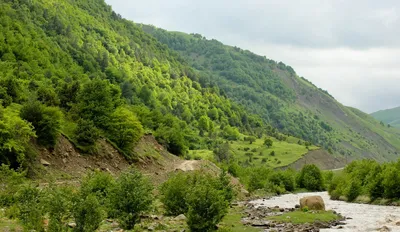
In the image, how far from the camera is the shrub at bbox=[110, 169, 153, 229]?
3794 cm

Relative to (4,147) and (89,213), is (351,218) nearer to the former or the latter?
(89,213)

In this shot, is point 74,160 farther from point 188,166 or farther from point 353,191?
point 353,191

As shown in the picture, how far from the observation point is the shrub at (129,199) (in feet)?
124

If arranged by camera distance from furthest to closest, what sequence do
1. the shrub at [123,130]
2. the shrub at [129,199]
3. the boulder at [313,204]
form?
the shrub at [123,130] → the boulder at [313,204] → the shrub at [129,199]

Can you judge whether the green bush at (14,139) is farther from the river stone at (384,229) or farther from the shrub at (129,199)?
the river stone at (384,229)

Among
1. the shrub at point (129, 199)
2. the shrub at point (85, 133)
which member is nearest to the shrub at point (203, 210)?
the shrub at point (129, 199)

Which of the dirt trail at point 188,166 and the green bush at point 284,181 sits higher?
the dirt trail at point 188,166

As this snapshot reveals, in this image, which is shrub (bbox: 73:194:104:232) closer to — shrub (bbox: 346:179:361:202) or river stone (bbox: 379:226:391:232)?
river stone (bbox: 379:226:391:232)

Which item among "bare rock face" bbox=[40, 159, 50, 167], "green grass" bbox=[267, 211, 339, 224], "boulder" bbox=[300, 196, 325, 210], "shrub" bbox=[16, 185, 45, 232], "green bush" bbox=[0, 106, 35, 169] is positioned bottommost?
"green grass" bbox=[267, 211, 339, 224]

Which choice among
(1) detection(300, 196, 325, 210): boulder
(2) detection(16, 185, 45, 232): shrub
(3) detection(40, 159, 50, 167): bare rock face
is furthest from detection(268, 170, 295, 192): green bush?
(2) detection(16, 185, 45, 232): shrub

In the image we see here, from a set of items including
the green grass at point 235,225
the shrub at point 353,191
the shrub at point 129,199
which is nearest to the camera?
the shrub at point 129,199

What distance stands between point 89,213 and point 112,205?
9.01 metres

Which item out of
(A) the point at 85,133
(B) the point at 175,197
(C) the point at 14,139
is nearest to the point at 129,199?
(B) the point at 175,197

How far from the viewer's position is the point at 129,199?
3791 centimetres
